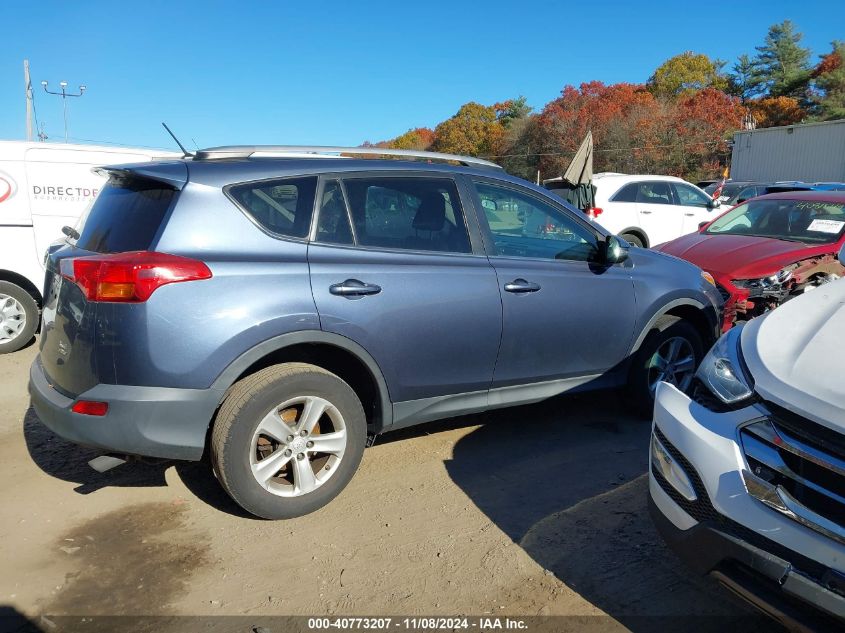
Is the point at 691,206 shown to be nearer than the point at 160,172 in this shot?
No

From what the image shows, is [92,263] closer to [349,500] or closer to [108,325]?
[108,325]

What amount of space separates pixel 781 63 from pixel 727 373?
2448 inches

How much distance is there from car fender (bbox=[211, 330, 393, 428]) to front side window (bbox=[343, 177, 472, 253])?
0.57 metres

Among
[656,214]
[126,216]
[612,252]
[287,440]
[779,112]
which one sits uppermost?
[779,112]

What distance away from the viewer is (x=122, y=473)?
3.92m

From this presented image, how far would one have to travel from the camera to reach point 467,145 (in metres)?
58.4

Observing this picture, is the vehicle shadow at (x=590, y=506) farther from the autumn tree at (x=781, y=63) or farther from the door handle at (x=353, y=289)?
the autumn tree at (x=781, y=63)

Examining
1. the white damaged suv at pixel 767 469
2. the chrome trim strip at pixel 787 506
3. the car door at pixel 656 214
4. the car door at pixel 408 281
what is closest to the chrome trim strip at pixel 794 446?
the white damaged suv at pixel 767 469

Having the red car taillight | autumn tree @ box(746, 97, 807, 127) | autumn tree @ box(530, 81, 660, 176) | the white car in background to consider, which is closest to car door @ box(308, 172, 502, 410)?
the red car taillight

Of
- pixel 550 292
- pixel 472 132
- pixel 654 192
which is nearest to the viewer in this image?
pixel 550 292

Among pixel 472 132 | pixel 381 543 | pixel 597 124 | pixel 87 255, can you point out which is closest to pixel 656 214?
pixel 381 543

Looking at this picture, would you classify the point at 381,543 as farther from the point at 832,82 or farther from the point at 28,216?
the point at 832,82

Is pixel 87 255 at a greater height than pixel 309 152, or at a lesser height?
lesser

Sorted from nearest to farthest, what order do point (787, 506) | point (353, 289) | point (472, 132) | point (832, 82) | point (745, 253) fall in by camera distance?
point (787, 506)
point (353, 289)
point (745, 253)
point (832, 82)
point (472, 132)
